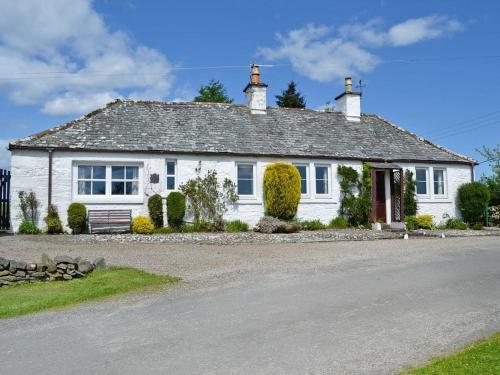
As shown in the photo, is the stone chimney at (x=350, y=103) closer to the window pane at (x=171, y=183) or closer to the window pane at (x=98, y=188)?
the window pane at (x=171, y=183)

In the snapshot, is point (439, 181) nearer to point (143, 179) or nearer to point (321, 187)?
point (321, 187)

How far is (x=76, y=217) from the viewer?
17859 millimetres

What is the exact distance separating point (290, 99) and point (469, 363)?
43939mm

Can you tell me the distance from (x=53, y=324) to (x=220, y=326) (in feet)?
8.44

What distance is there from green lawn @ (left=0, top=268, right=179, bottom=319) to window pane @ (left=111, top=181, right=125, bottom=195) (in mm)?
8975

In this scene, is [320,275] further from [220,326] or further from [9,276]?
[9,276]

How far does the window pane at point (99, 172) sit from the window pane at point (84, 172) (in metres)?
0.16

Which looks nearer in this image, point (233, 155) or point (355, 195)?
point (233, 155)

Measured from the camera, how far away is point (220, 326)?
21.2ft

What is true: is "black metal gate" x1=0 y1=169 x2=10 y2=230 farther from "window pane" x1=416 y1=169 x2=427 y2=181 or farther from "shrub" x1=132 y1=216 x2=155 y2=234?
"window pane" x1=416 y1=169 x2=427 y2=181

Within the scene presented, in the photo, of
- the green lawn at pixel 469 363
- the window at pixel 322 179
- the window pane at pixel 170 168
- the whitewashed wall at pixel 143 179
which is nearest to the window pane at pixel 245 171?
the whitewashed wall at pixel 143 179

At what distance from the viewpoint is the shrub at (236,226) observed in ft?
65.3

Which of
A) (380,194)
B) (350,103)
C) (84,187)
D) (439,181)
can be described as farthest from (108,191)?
(439,181)

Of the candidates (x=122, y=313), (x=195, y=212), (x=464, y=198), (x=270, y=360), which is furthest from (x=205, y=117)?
(x=270, y=360)
